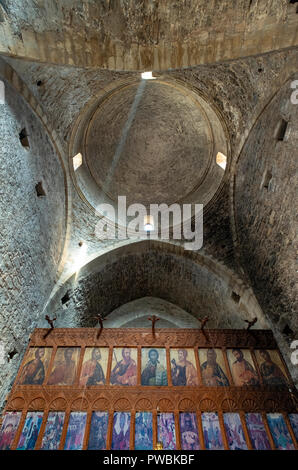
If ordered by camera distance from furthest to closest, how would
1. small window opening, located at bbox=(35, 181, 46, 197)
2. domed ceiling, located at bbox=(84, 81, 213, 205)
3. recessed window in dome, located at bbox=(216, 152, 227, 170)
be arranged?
domed ceiling, located at bbox=(84, 81, 213, 205)
recessed window in dome, located at bbox=(216, 152, 227, 170)
small window opening, located at bbox=(35, 181, 46, 197)

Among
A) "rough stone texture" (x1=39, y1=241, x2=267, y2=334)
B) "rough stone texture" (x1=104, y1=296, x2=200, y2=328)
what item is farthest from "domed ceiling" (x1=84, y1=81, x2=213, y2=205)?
"rough stone texture" (x1=104, y1=296, x2=200, y2=328)

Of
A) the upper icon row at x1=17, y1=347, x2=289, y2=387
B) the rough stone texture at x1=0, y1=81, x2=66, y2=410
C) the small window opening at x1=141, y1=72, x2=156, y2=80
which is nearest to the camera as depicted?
the rough stone texture at x1=0, y1=81, x2=66, y2=410

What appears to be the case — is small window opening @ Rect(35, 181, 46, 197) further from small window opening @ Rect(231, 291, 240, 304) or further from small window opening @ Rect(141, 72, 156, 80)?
small window opening @ Rect(231, 291, 240, 304)

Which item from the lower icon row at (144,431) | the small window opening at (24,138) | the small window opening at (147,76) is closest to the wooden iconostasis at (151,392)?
the lower icon row at (144,431)

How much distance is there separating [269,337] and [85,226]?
612 centimetres

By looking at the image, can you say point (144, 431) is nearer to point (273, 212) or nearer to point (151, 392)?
point (151, 392)

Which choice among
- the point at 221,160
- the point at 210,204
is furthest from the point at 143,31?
the point at 210,204

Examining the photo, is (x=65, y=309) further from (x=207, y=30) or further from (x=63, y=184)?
(x=207, y=30)

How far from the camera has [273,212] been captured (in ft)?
25.1

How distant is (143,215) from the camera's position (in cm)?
1239

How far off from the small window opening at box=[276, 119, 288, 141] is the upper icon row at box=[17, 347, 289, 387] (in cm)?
464

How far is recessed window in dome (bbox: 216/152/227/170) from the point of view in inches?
411

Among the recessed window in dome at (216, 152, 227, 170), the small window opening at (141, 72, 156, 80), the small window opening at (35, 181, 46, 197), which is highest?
the small window opening at (141, 72, 156, 80)

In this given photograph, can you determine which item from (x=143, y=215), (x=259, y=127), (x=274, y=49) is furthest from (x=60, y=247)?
(x=274, y=49)
